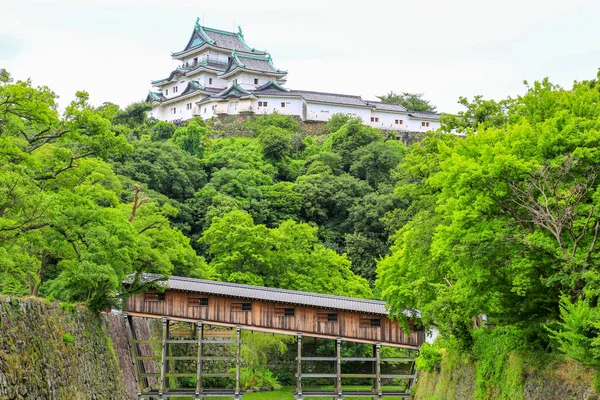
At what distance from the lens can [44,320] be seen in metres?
15.9

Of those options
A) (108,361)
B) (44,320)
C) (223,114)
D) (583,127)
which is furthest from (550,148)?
(223,114)

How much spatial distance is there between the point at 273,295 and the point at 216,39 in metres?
53.6

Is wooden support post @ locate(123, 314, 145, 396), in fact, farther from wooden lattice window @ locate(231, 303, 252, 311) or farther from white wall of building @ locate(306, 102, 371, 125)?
white wall of building @ locate(306, 102, 371, 125)

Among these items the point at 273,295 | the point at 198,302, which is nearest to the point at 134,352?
the point at 198,302

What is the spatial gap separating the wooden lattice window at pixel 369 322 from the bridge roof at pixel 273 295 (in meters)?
0.46

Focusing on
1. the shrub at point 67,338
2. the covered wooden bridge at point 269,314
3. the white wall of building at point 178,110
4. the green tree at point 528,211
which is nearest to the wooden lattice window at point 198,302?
the covered wooden bridge at point 269,314

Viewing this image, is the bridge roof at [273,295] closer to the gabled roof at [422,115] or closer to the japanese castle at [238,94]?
the japanese castle at [238,94]

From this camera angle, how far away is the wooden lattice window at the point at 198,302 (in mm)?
28078

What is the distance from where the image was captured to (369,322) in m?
28.3

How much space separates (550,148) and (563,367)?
4.80m

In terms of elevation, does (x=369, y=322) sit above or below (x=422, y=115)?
below

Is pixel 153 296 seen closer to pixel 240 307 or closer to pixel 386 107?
pixel 240 307

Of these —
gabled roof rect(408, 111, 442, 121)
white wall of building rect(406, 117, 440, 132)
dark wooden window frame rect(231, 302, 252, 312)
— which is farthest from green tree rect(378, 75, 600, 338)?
gabled roof rect(408, 111, 442, 121)

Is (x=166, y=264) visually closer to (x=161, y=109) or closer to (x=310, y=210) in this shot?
(x=310, y=210)
